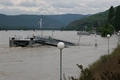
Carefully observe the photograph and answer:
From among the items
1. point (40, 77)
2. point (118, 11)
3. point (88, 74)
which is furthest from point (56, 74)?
point (118, 11)

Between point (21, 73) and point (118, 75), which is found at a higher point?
point (118, 75)

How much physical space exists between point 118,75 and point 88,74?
3.46ft

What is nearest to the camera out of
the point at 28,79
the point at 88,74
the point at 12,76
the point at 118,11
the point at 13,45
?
the point at 88,74

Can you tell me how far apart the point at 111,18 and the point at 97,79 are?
Result: 11959 cm

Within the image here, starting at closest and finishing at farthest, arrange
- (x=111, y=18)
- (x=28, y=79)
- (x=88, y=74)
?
(x=88, y=74) → (x=28, y=79) → (x=111, y=18)

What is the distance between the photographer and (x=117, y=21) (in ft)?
346

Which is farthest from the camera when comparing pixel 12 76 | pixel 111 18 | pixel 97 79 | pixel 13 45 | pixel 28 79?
pixel 111 18

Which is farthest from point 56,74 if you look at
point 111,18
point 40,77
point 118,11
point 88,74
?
point 111,18

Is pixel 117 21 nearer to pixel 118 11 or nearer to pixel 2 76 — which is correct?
pixel 118 11

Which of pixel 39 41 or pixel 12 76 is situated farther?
pixel 39 41

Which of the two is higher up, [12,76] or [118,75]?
[118,75]

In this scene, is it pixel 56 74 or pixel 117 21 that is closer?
pixel 56 74

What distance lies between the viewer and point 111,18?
411 feet

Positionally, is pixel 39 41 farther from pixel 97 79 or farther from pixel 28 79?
pixel 97 79
